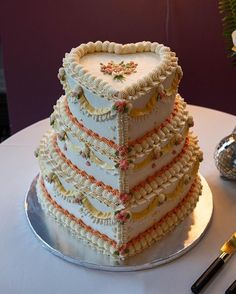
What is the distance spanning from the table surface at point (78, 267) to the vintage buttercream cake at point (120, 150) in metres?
0.07

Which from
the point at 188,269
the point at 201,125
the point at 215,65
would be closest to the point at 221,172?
the point at 201,125

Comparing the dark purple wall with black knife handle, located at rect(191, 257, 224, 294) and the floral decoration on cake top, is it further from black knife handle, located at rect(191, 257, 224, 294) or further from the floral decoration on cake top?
black knife handle, located at rect(191, 257, 224, 294)

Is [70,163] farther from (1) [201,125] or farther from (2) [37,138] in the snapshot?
(1) [201,125]

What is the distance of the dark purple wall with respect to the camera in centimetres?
194

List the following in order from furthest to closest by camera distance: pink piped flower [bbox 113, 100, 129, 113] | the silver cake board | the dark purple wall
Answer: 1. the dark purple wall
2. the silver cake board
3. pink piped flower [bbox 113, 100, 129, 113]

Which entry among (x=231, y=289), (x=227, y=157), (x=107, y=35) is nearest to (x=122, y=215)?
(x=231, y=289)

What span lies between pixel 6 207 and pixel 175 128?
46 cm

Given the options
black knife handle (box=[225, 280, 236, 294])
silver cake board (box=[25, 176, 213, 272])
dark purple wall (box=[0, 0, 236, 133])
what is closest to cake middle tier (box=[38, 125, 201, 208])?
silver cake board (box=[25, 176, 213, 272])

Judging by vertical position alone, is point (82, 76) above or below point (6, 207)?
above

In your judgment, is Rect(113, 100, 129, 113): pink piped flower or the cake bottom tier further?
the cake bottom tier

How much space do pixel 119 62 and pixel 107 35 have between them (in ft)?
2.72

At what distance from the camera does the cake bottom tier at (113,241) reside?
119 centimetres

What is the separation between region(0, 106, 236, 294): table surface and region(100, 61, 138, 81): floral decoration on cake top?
1.35ft

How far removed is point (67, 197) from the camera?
122cm
